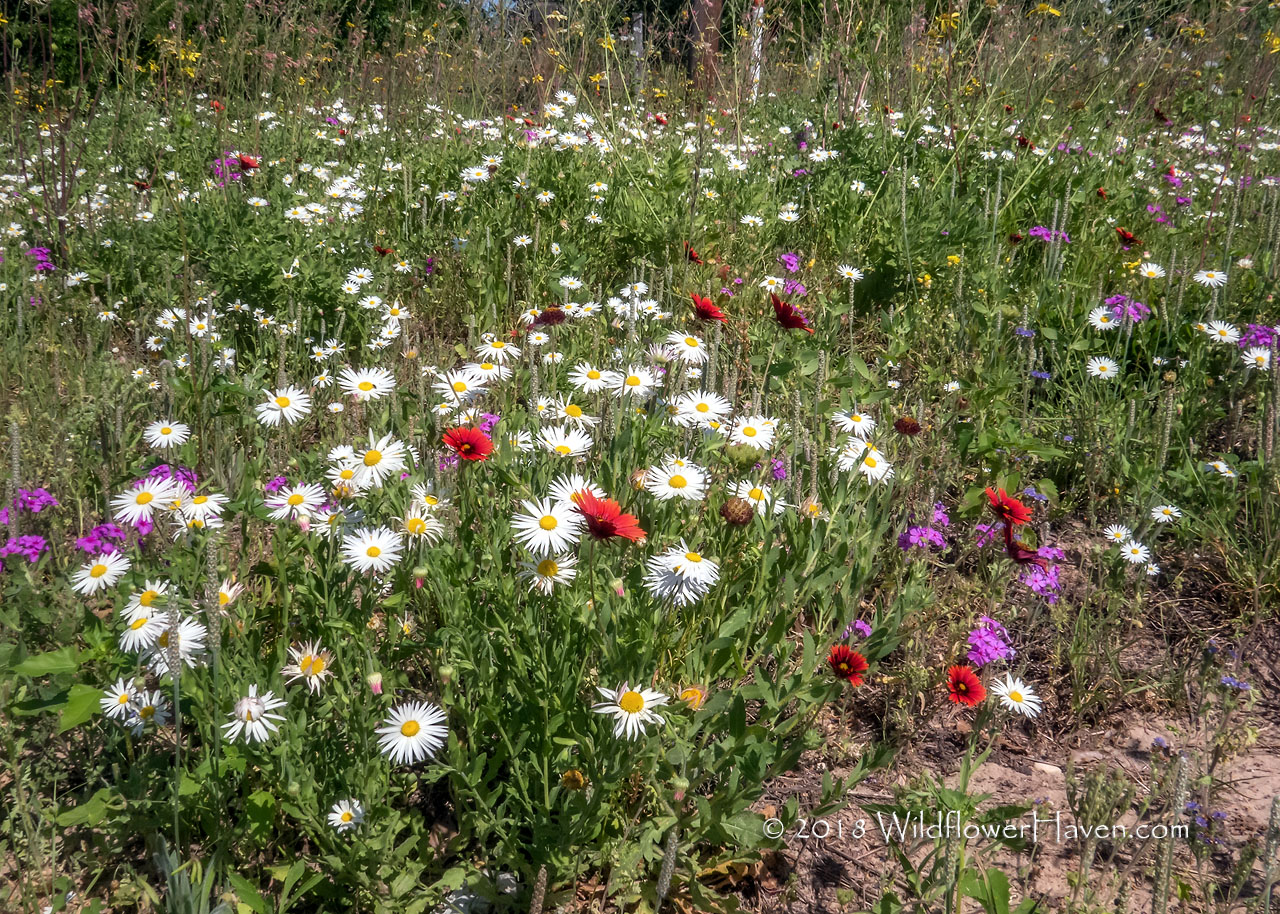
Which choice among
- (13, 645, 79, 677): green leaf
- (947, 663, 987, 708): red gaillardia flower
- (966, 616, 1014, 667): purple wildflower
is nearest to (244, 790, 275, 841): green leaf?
(13, 645, 79, 677): green leaf

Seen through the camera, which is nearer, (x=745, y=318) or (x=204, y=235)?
(x=204, y=235)

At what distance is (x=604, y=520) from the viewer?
4.22 feet

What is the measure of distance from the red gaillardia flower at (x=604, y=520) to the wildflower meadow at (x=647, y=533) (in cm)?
2

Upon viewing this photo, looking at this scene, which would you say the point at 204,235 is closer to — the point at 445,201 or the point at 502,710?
the point at 445,201

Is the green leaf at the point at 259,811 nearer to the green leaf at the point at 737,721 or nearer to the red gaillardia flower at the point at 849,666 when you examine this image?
the green leaf at the point at 737,721

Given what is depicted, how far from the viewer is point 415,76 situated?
5672 mm

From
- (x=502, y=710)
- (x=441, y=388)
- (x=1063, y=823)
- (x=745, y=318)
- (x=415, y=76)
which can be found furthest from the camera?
(x=415, y=76)

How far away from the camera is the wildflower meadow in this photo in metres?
1.40

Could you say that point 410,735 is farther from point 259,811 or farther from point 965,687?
point 965,687

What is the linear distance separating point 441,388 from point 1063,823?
162cm

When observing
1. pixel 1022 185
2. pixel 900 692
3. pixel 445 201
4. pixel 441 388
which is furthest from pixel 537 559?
pixel 1022 185

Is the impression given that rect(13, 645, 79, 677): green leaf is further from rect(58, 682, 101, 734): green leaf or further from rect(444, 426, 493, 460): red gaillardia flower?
rect(444, 426, 493, 460): red gaillardia flower

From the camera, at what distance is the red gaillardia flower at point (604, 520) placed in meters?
1.28

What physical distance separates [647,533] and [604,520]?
50cm
